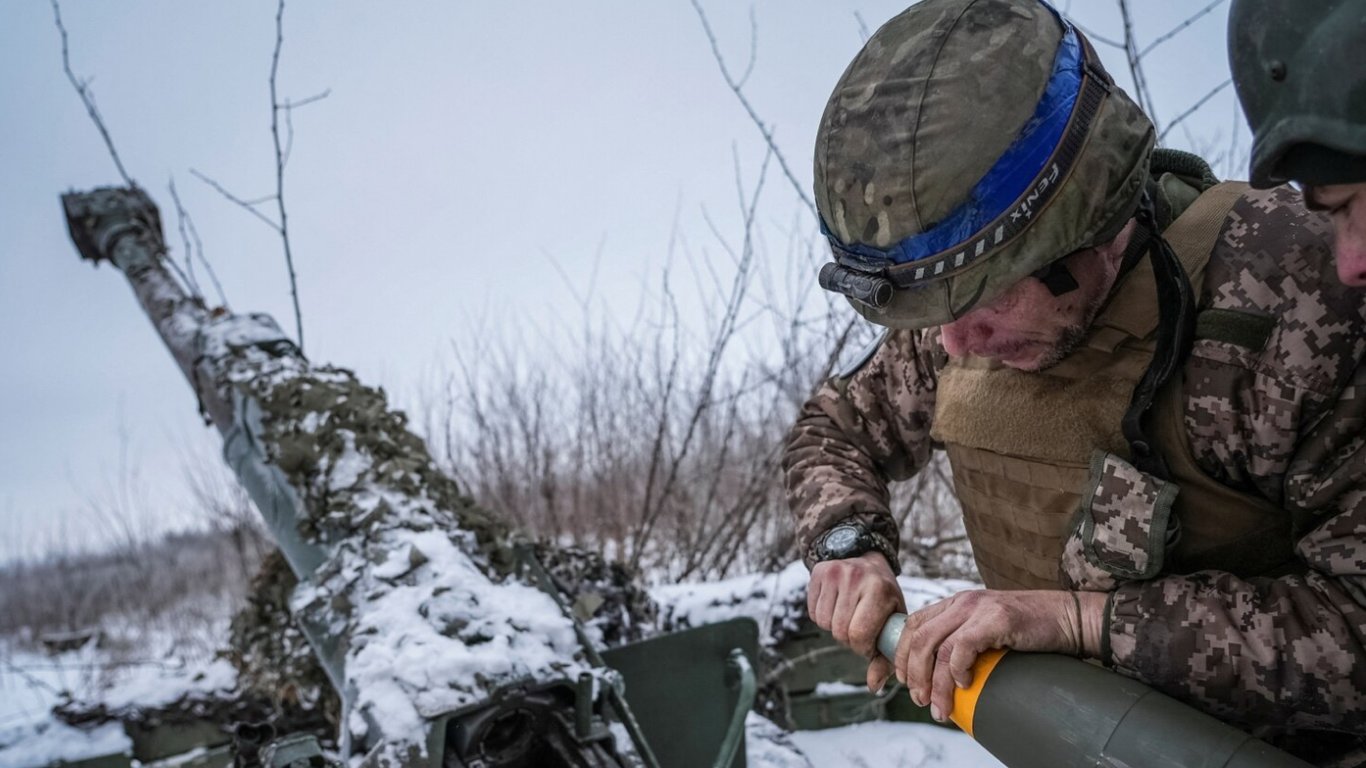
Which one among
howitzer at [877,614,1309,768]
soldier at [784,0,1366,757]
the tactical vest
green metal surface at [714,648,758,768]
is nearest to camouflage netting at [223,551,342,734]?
green metal surface at [714,648,758,768]

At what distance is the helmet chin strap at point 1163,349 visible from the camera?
1348 millimetres

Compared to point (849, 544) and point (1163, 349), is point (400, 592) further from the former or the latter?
point (1163, 349)

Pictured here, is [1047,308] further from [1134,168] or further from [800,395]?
[800,395]

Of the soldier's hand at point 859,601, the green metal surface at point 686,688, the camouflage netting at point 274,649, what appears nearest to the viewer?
the soldier's hand at point 859,601

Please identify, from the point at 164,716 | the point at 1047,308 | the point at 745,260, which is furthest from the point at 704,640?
the point at 745,260

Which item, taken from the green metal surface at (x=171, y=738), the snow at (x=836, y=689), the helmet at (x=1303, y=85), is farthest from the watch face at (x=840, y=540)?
the green metal surface at (x=171, y=738)

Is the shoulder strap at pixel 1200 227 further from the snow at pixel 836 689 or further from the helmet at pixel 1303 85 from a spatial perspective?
the snow at pixel 836 689

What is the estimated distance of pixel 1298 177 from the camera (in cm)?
112

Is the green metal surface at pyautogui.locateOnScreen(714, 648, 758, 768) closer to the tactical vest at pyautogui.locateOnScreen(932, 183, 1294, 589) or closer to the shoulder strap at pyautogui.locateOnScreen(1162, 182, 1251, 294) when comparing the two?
the tactical vest at pyautogui.locateOnScreen(932, 183, 1294, 589)

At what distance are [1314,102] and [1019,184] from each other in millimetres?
376

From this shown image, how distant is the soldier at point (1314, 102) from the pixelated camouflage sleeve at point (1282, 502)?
141 millimetres

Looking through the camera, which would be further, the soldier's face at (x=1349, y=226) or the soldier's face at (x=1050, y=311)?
the soldier's face at (x=1050, y=311)

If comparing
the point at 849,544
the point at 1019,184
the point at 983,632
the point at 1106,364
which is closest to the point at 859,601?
the point at 849,544

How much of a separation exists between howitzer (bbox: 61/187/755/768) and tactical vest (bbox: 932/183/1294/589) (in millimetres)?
910
